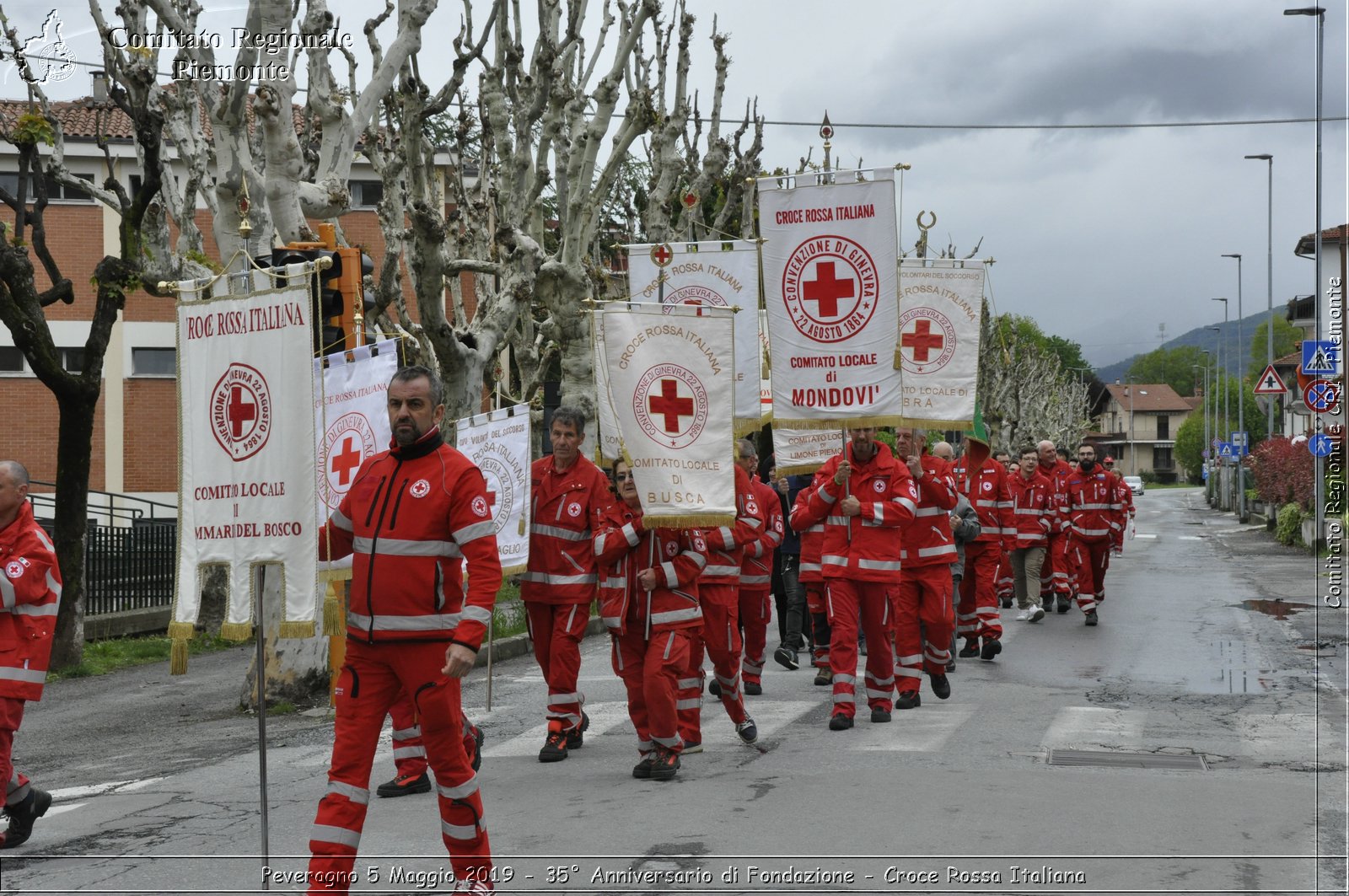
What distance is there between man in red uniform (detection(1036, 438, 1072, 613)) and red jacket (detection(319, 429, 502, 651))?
1395 centimetres

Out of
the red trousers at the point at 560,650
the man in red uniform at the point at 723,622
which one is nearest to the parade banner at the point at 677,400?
the man in red uniform at the point at 723,622

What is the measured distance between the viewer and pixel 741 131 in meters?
28.3

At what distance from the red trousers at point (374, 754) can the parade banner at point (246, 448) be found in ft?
3.09

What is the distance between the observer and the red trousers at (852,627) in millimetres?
9930

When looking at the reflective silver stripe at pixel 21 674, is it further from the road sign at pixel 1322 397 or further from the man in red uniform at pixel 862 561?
the road sign at pixel 1322 397

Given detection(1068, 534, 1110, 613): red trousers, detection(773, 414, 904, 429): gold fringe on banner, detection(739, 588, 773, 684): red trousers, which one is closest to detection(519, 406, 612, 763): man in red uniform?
A: detection(773, 414, 904, 429): gold fringe on banner

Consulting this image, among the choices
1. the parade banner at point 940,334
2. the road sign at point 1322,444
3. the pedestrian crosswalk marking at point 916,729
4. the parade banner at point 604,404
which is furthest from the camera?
the road sign at point 1322,444

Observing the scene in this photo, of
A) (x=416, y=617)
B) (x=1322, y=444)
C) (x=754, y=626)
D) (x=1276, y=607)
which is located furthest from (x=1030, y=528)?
(x=416, y=617)

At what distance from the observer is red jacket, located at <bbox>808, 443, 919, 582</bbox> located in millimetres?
9922

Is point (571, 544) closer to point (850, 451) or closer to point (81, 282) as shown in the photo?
point (850, 451)

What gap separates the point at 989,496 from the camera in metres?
15.1

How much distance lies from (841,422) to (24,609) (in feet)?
17.6

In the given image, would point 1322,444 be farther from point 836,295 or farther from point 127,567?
point 127,567

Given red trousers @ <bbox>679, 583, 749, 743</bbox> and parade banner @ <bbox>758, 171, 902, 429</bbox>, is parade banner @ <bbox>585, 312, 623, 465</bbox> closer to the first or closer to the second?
red trousers @ <bbox>679, 583, 749, 743</bbox>
